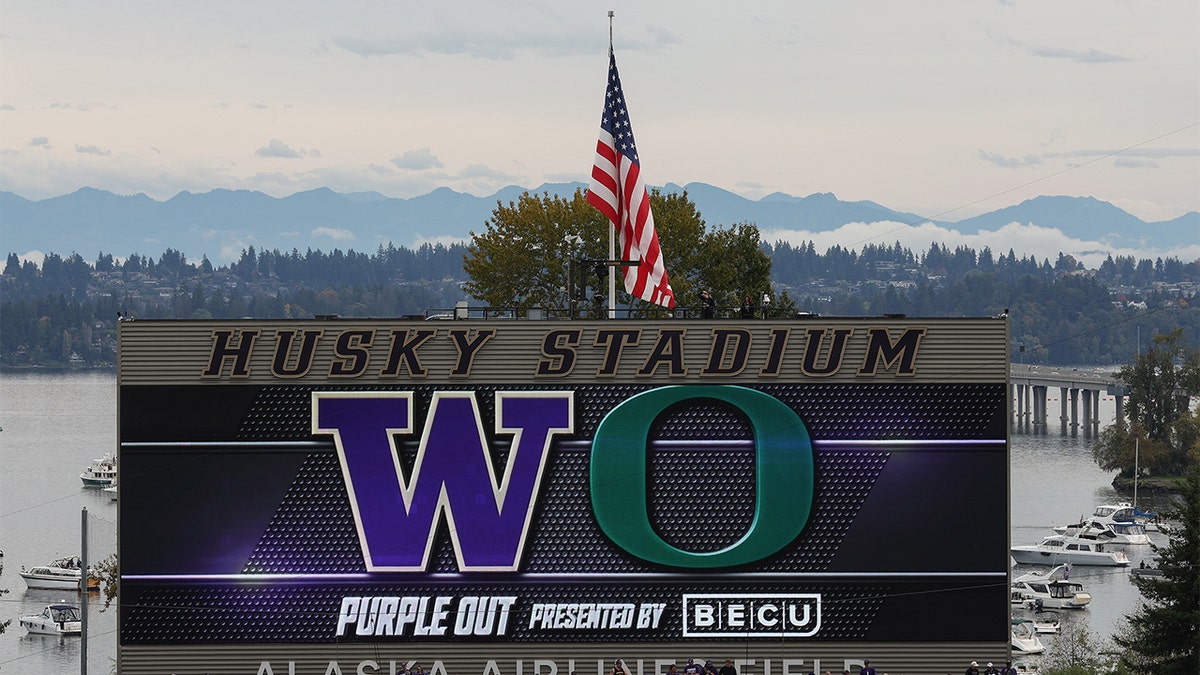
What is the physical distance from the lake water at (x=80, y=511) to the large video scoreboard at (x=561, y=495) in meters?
47.2

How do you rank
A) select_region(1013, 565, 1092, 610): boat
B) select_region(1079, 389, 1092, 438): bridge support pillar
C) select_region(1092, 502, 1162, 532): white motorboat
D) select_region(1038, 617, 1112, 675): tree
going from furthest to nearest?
select_region(1079, 389, 1092, 438): bridge support pillar, select_region(1092, 502, 1162, 532): white motorboat, select_region(1013, 565, 1092, 610): boat, select_region(1038, 617, 1112, 675): tree

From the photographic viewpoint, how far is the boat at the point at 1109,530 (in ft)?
367

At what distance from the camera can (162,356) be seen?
37.9 m

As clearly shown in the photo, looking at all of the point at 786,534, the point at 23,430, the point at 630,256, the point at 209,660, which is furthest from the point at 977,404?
the point at 23,430

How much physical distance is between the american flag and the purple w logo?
5.31 m

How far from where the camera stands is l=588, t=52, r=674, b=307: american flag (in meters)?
41.8

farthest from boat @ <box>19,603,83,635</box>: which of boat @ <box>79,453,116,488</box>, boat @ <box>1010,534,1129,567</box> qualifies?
boat @ <box>1010,534,1129,567</box>

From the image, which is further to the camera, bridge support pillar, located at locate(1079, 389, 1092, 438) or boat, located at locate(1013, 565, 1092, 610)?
bridge support pillar, located at locate(1079, 389, 1092, 438)

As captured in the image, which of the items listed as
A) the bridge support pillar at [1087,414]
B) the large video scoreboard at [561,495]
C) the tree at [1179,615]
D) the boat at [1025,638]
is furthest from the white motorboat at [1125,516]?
the large video scoreboard at [561,495]

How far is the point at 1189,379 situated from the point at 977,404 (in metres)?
116

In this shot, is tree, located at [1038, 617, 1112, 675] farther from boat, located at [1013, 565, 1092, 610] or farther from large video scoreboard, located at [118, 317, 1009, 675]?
large video scoreboard, located at [118, 317, 1009, 675]

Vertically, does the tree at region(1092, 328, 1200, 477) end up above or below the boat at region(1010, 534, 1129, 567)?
above

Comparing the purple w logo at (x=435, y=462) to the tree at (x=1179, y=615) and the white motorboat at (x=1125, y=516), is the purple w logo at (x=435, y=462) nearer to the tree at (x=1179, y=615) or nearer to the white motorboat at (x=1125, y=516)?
the tree at (x=1179, y=615)

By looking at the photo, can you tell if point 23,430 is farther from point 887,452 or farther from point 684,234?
point 887,452
